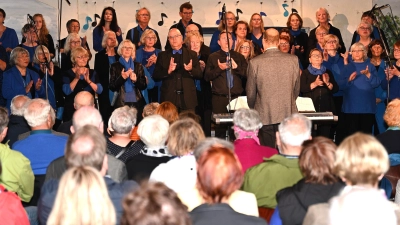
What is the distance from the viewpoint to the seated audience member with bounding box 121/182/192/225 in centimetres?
266

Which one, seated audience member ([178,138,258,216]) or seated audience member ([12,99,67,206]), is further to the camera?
seated audience member ([12,99,67,206])

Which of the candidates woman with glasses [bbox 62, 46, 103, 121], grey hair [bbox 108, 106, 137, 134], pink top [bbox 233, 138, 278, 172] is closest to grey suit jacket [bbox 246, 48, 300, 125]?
pink top [bbox 233, 138, 278, 172]

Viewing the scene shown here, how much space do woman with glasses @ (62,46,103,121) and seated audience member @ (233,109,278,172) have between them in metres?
4.15

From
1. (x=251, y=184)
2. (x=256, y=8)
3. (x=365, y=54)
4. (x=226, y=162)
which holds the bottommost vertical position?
(x=251, y=184)

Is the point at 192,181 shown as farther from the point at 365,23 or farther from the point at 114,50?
the point at 365,23

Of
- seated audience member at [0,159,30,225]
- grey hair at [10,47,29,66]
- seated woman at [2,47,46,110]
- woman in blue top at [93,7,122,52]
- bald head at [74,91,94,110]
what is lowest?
seated audience member at [0,159,30,225]

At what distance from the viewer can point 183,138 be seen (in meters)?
4.76

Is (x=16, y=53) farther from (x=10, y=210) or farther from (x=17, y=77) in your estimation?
(x=10, y=210)

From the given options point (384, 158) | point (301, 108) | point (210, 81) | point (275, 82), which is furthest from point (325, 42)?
point (384, 158)

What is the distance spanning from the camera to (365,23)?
10555 millimetres

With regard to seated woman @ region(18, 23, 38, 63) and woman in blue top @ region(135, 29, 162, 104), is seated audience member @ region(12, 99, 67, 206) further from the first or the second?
seated woman @ region(18, 23, 38, 63)

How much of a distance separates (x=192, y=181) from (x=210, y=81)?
216 inches

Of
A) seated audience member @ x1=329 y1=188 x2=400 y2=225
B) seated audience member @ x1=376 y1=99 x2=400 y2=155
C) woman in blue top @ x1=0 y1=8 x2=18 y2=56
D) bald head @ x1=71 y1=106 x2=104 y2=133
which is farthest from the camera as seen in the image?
woman in blue top @ x1=0 y1=8 x2=18 y2=56

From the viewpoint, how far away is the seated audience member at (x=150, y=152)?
16.5 ft
